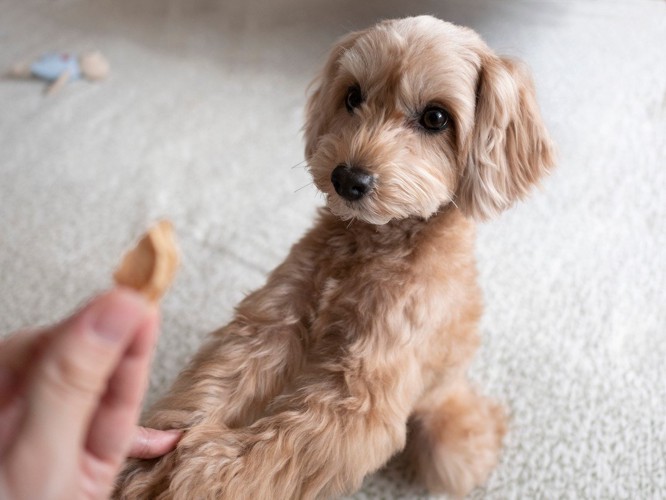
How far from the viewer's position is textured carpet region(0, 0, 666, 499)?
1.22 meters

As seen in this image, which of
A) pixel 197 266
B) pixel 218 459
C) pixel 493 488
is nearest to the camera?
pixel 218 459

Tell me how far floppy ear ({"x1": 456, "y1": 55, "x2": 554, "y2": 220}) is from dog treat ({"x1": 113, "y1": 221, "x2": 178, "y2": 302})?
0.53m

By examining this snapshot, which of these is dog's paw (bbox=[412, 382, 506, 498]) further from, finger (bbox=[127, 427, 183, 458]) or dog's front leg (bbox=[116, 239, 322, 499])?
finger (bbox=[127, 427, 183, 458])

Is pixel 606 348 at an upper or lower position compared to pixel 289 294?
lower

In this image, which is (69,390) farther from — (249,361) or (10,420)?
(249,361)

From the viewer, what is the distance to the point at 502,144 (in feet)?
3.07

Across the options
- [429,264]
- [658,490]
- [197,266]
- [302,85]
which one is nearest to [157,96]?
[302,85]

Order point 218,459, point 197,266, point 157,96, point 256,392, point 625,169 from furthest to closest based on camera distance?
point 157,96 → point 625,169 → point 197,266 → point 256,392 → point 218,459

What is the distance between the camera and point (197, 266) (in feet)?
4.81

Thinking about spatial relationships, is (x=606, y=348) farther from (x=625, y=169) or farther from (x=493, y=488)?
(x=625, y=169)

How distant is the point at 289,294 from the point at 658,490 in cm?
80

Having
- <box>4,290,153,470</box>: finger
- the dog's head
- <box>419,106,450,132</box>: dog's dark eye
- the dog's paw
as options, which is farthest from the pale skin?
the dog's paw

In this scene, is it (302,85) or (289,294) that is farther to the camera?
(302,85)

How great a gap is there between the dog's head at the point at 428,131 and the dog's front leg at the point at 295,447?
277mm
